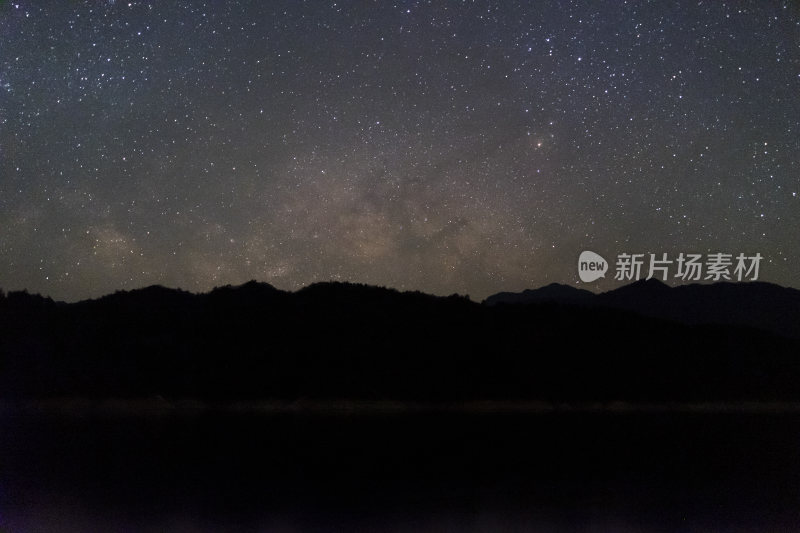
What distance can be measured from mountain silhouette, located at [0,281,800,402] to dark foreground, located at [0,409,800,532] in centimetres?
2171

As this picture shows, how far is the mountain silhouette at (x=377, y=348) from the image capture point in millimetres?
39062

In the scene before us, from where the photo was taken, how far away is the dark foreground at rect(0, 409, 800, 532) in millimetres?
7215

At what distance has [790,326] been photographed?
4816cm

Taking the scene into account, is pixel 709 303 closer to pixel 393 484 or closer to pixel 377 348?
pixel 377 348

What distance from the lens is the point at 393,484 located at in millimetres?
9977

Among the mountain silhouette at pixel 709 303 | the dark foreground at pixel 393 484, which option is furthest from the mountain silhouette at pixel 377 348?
the dark foreground at pixel 393 484

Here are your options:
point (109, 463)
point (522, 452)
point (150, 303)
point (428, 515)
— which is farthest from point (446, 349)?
point (428, 515)

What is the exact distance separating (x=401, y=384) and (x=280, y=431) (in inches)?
769

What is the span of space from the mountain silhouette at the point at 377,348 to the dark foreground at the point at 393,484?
21.7 m

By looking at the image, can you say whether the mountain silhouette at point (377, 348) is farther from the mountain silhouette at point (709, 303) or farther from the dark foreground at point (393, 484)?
the dark foreground at point (393, 484)

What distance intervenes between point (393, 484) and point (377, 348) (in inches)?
1276

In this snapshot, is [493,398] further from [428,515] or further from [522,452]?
[428,515]

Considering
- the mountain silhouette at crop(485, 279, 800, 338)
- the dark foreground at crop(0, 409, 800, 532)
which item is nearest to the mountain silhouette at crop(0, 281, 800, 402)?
the mountain silhouette at crop(485, 279, 800, 338)

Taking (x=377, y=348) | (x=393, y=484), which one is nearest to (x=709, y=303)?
(x=377, y=348)
